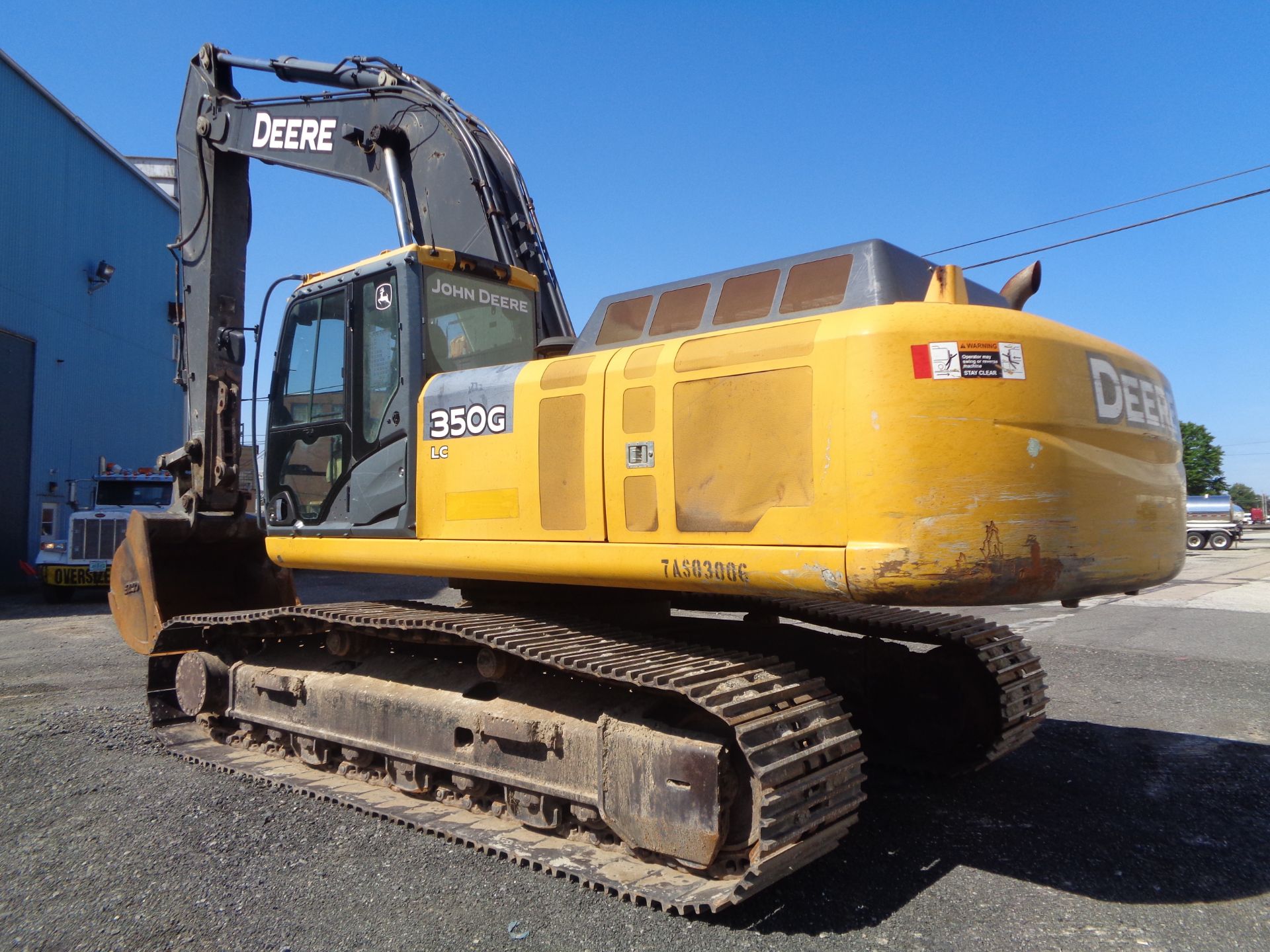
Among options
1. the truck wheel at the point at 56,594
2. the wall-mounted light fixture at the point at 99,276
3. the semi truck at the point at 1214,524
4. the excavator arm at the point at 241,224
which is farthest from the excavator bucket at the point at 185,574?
the semi truck at the point at 1214,524

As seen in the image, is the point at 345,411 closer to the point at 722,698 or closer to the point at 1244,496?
the point at 722,698

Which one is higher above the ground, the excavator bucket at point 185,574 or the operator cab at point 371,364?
the operator cab at point 371,364

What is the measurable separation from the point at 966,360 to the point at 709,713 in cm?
176

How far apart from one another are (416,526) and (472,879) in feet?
5.96

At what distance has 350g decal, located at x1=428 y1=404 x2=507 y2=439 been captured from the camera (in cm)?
455

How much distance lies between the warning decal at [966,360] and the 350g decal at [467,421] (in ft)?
6.84

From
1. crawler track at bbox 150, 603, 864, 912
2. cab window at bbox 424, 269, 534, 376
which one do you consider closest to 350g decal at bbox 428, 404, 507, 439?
cab window at bbox 424, 269, 534, 376

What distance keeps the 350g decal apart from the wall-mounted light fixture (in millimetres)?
22445

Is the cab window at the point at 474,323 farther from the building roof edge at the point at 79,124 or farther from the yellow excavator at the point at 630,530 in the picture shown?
the building roof edge at the point at 79,124

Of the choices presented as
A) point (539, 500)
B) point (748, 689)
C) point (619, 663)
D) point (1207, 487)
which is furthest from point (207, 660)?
point (1207, 487)

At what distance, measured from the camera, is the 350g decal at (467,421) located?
179 inches

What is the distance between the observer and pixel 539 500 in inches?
171

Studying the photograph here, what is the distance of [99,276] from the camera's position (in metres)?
23.1

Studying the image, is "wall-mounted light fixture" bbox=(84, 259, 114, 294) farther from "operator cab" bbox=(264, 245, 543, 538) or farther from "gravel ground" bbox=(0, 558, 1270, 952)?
"operator cab" bbox=(264, 245, 543, 538)
